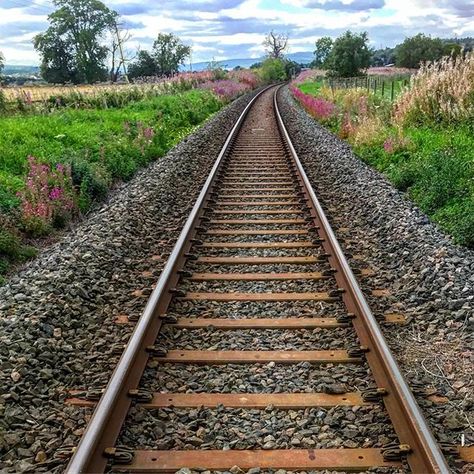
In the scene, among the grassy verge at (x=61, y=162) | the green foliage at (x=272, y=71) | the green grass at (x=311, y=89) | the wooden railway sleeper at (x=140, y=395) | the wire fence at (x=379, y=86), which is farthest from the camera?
the green foliage at (x=272, y=71)

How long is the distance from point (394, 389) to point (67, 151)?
8404 millimetres

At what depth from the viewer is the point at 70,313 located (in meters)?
4.79

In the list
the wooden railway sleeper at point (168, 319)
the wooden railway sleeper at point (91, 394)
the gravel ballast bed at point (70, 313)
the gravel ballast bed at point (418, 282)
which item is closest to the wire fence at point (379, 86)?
the gravel ballast bed at point (418, 282)

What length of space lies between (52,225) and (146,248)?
5.67 feet

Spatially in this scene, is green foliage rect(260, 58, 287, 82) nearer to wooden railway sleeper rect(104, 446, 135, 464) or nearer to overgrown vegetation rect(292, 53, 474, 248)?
overgrown vegetation rect(292, 53, 474, 248)

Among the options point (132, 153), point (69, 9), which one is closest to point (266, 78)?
point (69, 9)

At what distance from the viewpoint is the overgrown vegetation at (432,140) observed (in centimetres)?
730

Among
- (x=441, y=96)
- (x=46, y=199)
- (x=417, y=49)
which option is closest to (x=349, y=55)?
(x=417, y=49)

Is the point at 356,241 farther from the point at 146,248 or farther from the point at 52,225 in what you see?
the point at 52,225

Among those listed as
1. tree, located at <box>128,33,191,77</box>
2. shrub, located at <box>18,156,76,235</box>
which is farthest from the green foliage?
shrub, located at <box>18,156,76,235</box>

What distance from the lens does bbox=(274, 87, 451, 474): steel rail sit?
2.84 meters

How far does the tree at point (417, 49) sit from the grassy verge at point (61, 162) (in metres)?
46.0

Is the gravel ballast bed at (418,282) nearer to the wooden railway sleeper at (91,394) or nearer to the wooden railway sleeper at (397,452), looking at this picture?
the wooden railway sleeper at (397,452)

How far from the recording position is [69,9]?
92.4 metres
